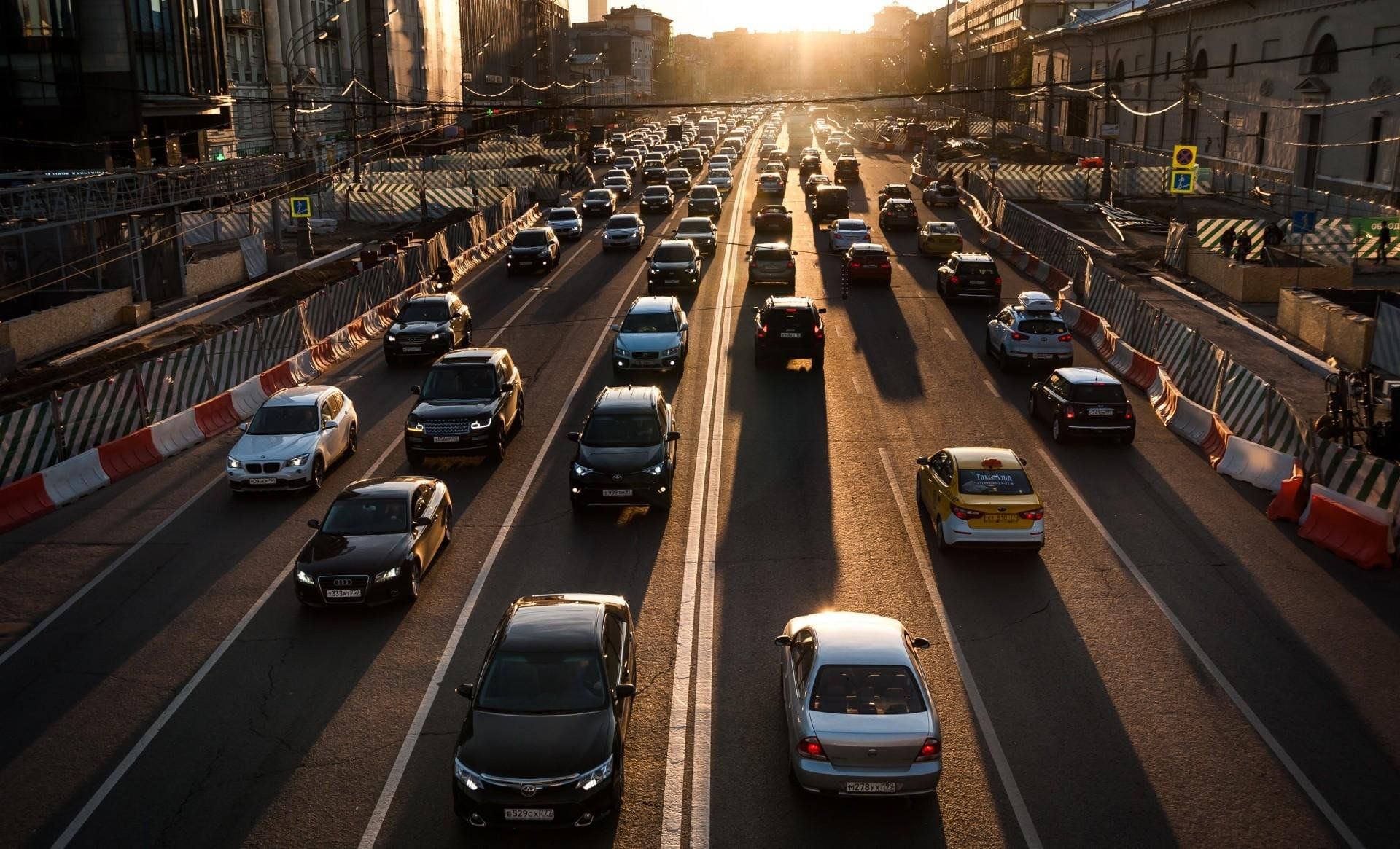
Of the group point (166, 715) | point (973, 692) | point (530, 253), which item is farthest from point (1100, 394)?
point (530, 253)

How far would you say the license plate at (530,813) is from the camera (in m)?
10.6

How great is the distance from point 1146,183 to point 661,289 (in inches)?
1630

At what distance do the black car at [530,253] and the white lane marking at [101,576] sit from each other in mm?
23564

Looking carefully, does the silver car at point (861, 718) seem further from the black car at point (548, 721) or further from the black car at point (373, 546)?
the black car at point (373, 546)

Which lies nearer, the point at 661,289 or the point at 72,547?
the point at 72,547

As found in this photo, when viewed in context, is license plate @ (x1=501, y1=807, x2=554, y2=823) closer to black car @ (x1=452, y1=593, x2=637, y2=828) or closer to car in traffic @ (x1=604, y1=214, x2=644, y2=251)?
black car @ (x1=452, y1=593, x2=637, y2=828)

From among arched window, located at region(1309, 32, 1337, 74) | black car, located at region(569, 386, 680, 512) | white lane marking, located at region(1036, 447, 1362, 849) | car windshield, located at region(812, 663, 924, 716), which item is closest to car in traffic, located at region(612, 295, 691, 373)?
black car, located at region(569, 386, 680, 512)

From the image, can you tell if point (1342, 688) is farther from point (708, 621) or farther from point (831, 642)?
point (708, 621)

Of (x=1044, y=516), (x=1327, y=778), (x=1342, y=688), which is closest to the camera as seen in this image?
(x=1327, y=778)

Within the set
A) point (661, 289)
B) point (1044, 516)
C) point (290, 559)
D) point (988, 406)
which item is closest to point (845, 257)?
point (661, 289)

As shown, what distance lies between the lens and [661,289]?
4006 cm

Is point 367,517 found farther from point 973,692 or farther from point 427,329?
point 427,329

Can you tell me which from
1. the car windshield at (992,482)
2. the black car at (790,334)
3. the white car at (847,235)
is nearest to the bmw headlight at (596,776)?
the car windshield at (992,482)

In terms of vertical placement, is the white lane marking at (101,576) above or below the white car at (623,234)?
below
